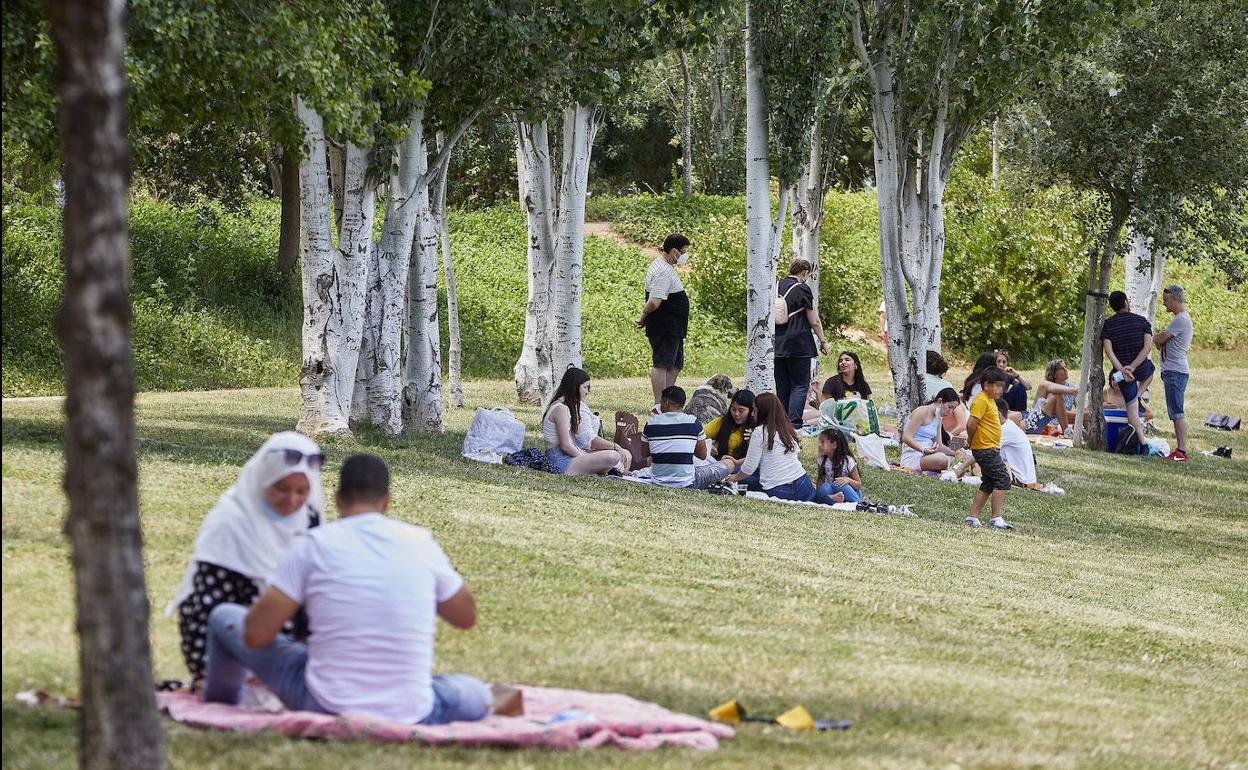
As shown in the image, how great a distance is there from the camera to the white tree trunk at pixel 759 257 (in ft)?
63.6

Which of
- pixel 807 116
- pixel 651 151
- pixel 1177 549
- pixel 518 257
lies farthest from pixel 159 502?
pixel 651 151

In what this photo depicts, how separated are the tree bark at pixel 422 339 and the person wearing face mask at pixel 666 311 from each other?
228cm

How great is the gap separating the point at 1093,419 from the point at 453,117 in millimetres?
10696

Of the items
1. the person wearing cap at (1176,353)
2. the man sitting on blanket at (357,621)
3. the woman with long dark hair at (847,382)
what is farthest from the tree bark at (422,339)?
the man sitting on blanket at (357,621)

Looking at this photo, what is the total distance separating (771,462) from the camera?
15.4m

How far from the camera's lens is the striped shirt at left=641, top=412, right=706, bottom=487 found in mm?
15297

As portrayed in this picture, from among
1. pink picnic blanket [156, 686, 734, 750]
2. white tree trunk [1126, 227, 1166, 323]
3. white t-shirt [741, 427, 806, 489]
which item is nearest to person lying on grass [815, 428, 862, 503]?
white t-shirt [741, 427, 806, 489]

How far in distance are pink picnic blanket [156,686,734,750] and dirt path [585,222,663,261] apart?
36819 millimetres

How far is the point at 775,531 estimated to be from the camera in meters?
13.2

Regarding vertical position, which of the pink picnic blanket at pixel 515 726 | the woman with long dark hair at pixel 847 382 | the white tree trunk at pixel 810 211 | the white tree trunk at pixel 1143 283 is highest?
the white tree trunk at pixel 810 211

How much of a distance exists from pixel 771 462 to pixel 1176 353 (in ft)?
31.4

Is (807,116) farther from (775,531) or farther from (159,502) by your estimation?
(159,502)

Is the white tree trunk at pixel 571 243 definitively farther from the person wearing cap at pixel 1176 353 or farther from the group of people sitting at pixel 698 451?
the person wearing cap at pixel 1176 353

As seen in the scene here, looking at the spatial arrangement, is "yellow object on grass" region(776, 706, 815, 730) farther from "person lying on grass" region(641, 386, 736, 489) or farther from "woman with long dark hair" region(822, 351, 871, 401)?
"woman with long dark hair" region(822, 351, 871, 401)
